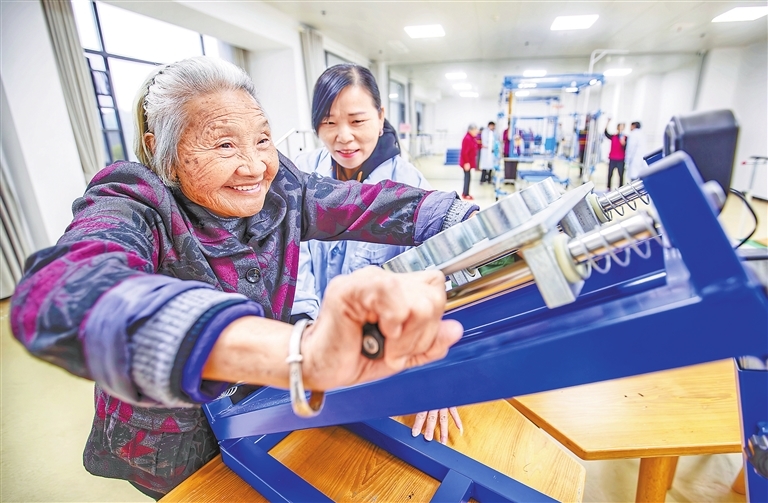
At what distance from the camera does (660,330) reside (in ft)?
1.23

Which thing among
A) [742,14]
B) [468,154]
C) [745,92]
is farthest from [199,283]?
[745,92]

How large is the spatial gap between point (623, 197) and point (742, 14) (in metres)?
7.58

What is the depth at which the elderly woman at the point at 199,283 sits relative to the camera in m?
0.35

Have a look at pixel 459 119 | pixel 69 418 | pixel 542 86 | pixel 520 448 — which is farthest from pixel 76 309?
pixel 459 119

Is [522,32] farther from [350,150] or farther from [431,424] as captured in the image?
[431,424]

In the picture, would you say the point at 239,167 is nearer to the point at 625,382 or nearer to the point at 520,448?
the point at 520,448

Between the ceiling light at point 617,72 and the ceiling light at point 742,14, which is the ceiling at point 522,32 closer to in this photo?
the ceiling light at point 742,14

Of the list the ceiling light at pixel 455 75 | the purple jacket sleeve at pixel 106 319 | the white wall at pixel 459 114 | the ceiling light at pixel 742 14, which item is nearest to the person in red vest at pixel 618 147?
the ceiling light at pixel 742 14

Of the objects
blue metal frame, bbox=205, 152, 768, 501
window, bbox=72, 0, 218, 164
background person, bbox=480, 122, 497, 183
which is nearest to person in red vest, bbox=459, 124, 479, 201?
background person, bbox=480, 122, 497, 183

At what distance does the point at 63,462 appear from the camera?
171cm

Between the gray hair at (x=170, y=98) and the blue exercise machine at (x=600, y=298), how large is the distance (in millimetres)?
439

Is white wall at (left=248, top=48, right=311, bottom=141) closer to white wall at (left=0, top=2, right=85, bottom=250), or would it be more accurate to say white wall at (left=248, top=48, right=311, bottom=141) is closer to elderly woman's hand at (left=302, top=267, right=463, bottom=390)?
white wall at (left=0, top=2, right=85, bottom=250)

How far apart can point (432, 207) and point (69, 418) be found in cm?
232

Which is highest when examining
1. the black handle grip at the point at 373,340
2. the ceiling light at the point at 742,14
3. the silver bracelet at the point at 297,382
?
the ceiling light at the point at 742,14
